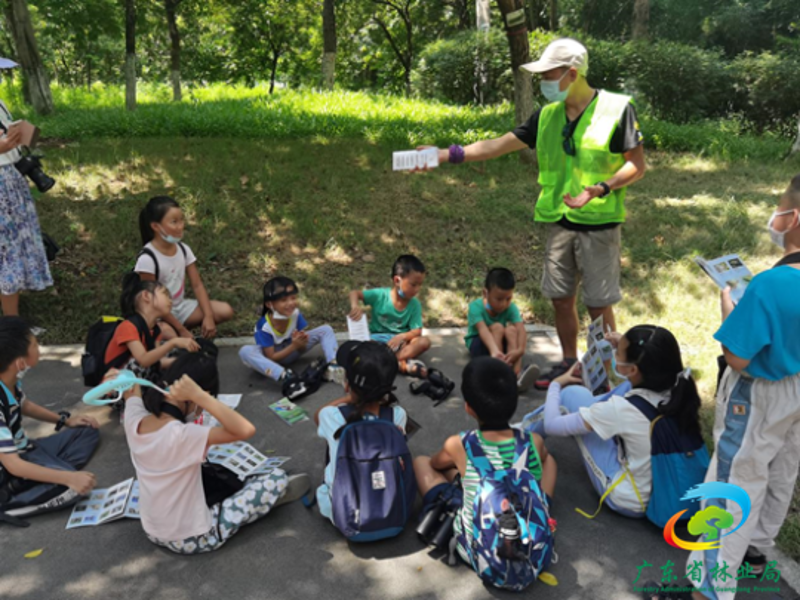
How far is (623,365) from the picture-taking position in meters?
3.22

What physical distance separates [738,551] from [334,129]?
8.82 metres

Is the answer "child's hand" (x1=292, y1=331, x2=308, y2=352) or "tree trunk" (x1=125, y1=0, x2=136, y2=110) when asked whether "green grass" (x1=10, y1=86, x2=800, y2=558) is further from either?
"tree trunk" (x1=125, y1=0, x2=136, y2=110)

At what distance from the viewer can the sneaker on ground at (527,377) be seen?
14.9 ft

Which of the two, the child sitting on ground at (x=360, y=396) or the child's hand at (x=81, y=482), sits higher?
the child sitting on ground at (x=360, y=396)

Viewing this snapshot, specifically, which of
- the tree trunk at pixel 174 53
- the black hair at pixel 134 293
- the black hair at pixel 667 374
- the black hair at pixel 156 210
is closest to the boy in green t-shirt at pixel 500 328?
the black hair at pixel 667 374

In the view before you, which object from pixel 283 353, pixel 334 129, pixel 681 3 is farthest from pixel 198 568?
pixel 681 3

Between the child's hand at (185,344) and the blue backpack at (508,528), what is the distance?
2498 millimetres

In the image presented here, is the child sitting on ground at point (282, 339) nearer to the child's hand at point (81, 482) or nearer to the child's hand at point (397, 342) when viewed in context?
the child's hand at point (397, 342)

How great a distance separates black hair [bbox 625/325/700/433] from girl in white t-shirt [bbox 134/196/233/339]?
3509mm

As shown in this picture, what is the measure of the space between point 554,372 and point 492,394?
7.00ft

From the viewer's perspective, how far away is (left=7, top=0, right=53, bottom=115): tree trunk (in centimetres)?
1186

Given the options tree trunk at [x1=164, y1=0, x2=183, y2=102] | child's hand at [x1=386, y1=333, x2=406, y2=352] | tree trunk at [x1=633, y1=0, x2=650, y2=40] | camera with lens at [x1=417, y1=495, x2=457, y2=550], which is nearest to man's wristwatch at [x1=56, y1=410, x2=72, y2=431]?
child's hand at [x1=386, y1=333, x2=406, y2=352]

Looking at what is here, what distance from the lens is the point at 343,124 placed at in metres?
10.2

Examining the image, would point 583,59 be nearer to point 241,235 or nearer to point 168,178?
point 241,235
